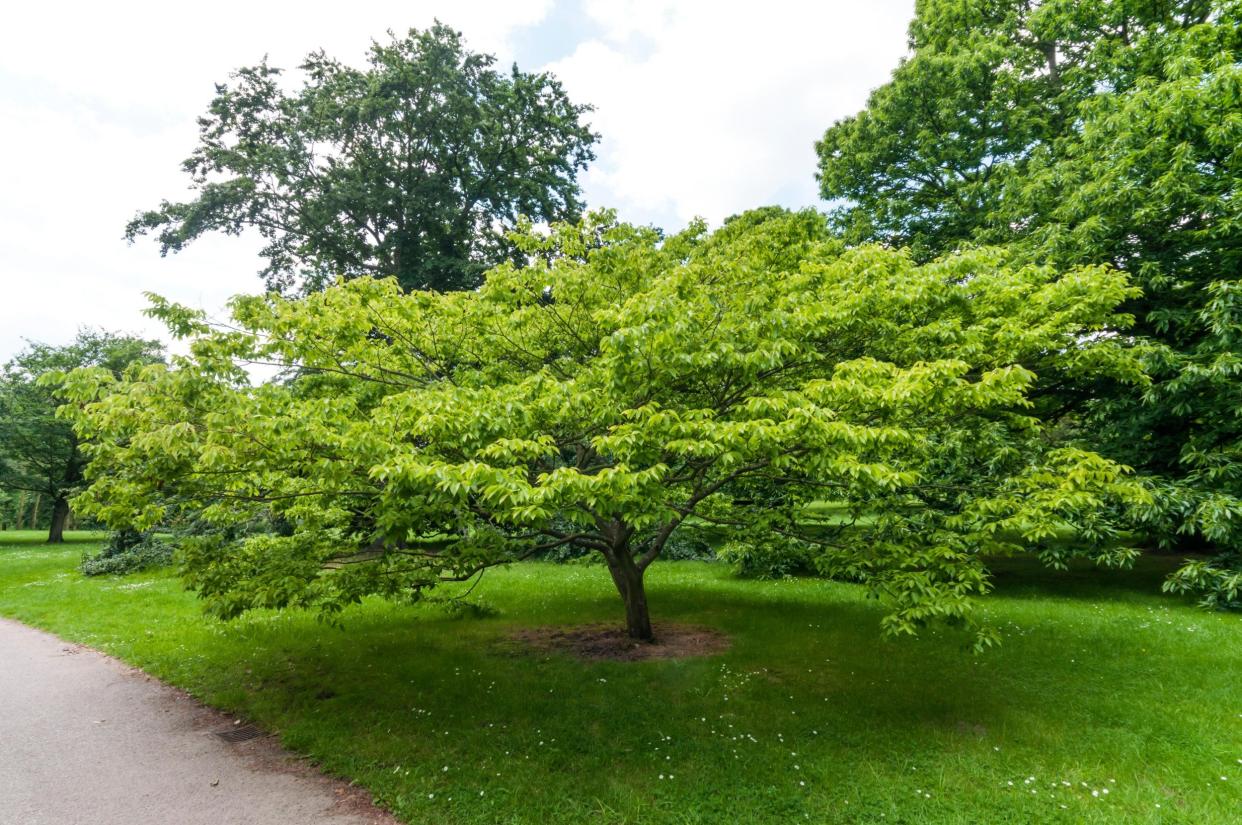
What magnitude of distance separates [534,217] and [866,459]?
19.0 m

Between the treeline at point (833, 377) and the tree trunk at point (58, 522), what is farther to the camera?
the tree trunk at point (58, 522)

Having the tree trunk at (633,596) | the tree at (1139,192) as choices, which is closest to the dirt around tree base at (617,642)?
the tree trunk at (633,596)

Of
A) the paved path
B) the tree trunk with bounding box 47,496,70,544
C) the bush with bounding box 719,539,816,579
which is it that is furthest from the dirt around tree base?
the tree trunk with bounding box 47,496,70,544

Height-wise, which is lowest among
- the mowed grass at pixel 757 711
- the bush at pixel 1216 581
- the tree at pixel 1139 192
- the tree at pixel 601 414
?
the mowed grass at pixel 757 711

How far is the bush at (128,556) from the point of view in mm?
16578

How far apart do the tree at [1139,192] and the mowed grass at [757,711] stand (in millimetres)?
3197

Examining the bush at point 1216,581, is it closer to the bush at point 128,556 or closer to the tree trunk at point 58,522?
the bush at point 128,556

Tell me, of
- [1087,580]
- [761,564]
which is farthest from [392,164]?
[1087,580]

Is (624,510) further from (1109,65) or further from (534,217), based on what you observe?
(534,217)

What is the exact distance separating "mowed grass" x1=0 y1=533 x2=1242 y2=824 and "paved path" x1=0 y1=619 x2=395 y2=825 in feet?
1.06

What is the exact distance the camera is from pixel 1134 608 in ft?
35.0

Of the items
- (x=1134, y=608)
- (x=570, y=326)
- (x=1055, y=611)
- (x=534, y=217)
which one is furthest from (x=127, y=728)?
(x=534, y=217)

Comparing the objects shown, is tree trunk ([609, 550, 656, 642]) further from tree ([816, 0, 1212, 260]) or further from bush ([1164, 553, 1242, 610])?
tree ([816, 0, 1212, 260])

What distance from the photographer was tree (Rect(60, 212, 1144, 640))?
184 inches
